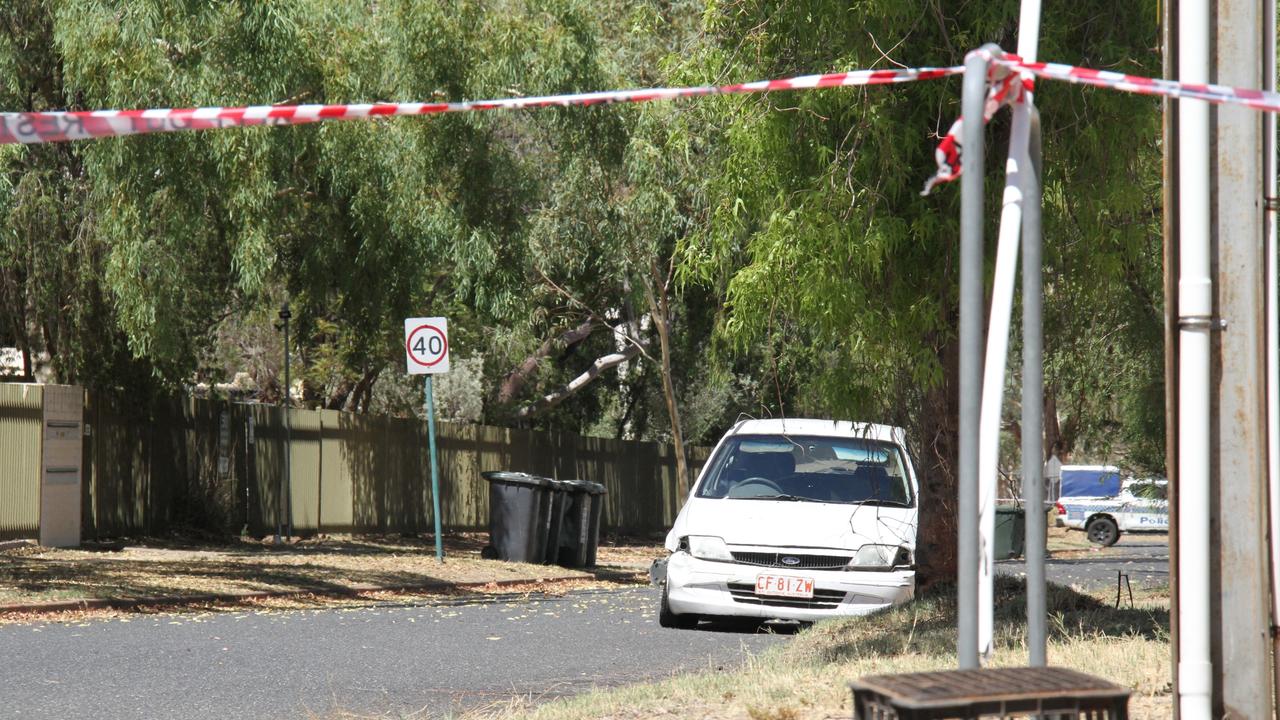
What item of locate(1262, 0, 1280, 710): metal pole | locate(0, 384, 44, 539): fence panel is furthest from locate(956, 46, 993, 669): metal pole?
locate(0, 384, 44, 539): fence panel

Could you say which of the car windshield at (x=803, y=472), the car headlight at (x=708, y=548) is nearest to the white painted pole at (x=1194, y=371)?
the car headlight at (x=708, y=548)

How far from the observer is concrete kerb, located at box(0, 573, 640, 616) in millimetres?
12062

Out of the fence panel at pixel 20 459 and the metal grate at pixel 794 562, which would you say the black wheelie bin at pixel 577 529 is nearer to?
the fence panel at pixel 20 459

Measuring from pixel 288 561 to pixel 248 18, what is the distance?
5990 mm

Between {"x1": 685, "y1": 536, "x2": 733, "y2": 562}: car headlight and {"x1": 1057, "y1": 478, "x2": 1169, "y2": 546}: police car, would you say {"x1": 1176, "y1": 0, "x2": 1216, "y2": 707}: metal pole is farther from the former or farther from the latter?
{"x1": 1057, "y1": 478, "x2": 1169, "y2": 546}: police car

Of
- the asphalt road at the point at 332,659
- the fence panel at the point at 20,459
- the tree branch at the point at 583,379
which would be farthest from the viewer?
the tree branch at the point at 583,379

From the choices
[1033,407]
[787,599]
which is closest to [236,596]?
[787,599]

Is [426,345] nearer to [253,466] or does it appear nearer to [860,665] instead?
[253,466]

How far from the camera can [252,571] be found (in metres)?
15.6

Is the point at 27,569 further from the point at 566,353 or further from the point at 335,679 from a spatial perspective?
the point at 566,353

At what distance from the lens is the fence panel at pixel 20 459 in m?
16.2

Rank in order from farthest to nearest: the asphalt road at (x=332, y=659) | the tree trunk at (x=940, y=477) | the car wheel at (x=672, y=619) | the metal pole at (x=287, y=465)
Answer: the metal pole at (x=287, y=465), the car wheel at (x=672, y=619), the tree trunk at (x=940, y=477), the asphalt road at (x=332, y=659)

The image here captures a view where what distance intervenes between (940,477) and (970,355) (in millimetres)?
5955

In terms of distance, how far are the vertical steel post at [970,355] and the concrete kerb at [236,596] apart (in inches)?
380
